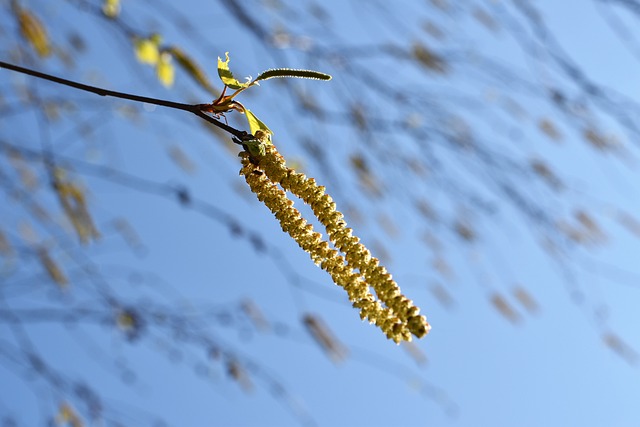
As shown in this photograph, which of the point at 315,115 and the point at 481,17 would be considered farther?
the point at 481,17

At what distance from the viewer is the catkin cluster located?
868 millimetres

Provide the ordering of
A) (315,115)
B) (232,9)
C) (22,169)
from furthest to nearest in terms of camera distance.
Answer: (22,169)
(315,115)
(232,9)

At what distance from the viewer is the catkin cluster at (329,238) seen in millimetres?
868

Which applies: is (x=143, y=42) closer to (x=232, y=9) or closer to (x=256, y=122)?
(x=232, y=9)

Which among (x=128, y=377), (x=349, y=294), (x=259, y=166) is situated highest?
(x=128, y=377)

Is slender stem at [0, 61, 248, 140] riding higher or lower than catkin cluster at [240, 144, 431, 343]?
higher

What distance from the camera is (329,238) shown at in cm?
91

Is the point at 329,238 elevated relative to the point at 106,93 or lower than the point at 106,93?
lower

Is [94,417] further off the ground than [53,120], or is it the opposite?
[53,120]

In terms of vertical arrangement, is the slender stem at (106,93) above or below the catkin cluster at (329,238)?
above

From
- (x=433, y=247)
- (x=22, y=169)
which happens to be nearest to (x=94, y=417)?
(x=22, y=169)

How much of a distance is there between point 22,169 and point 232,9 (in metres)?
1.45

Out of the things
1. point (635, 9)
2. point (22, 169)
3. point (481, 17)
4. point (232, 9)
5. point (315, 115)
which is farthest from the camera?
point (22, 169)

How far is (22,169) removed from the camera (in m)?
3.09
